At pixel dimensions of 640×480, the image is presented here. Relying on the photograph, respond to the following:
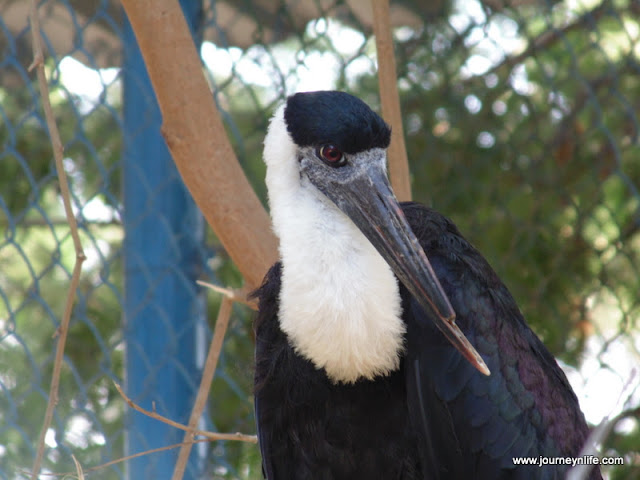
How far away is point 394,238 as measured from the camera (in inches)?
48.1

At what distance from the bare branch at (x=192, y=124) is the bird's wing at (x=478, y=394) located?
308mm

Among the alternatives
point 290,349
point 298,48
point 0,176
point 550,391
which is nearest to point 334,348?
point 290,349

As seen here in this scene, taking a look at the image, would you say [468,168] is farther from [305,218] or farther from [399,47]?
[305,218]

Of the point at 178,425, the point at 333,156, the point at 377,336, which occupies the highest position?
the point at 333,156

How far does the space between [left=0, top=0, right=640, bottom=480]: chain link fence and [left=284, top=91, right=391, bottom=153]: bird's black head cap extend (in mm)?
817

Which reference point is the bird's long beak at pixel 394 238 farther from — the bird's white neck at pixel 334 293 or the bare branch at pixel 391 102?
the bare branch at pixel 391 102

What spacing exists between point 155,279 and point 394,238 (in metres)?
0.97

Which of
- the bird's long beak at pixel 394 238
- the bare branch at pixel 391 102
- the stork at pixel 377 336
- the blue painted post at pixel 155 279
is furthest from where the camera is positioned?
the blue painted post at pixel 155 279

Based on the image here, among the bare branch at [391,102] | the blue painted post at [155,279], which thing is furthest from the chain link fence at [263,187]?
the bare branch at [391,102]

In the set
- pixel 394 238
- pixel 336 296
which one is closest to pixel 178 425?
pixel 336 296

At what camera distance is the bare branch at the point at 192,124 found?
4.55 feet

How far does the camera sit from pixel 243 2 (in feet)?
7.59

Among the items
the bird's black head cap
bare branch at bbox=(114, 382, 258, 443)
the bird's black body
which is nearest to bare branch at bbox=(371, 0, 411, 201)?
the bird's black body

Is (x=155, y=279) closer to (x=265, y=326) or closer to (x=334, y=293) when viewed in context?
(x=265, y=326)
